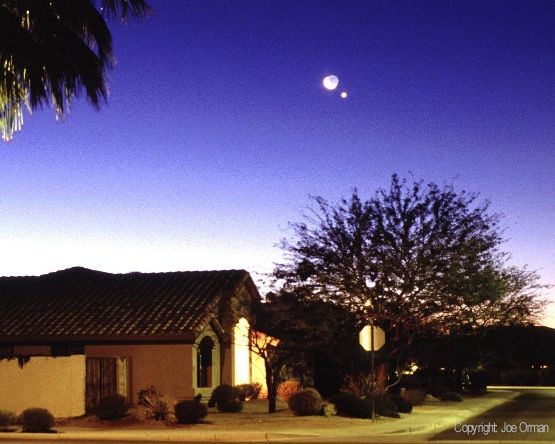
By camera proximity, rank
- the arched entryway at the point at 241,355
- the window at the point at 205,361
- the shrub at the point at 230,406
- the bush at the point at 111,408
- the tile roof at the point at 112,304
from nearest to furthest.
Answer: the bush at the point at 111,408
the shrub at the point at 230,406
the tile roof at the point at 112,304
the window at the point at 205,361
the arched entryway at the point at 241,355

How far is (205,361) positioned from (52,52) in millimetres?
20373

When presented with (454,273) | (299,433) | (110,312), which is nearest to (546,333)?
(454,273)

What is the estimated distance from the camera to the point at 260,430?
21188 mm

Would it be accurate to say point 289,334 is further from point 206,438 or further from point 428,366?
point 428,366

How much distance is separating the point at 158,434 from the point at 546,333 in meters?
61.6

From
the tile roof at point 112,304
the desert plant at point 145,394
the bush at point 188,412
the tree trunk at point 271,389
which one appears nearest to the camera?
the bush at point 188,412

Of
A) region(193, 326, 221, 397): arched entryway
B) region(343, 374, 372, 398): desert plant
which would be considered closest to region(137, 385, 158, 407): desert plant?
region(193, 326, 221, 397): arched entryway

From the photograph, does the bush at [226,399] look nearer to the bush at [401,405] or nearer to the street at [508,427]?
the bush at [401,405]

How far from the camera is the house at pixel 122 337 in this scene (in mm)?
25500

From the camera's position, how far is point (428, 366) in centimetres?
4334

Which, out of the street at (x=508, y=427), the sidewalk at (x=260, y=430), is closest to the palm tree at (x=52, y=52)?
the sidewalk at (x=260, y=430)

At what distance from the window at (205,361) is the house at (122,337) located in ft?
0.12

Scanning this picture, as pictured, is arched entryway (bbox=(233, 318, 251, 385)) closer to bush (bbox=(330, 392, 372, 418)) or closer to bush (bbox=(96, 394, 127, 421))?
bush (bbox=(330, 392, 372, 418))

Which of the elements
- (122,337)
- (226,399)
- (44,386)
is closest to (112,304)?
(122,337)
